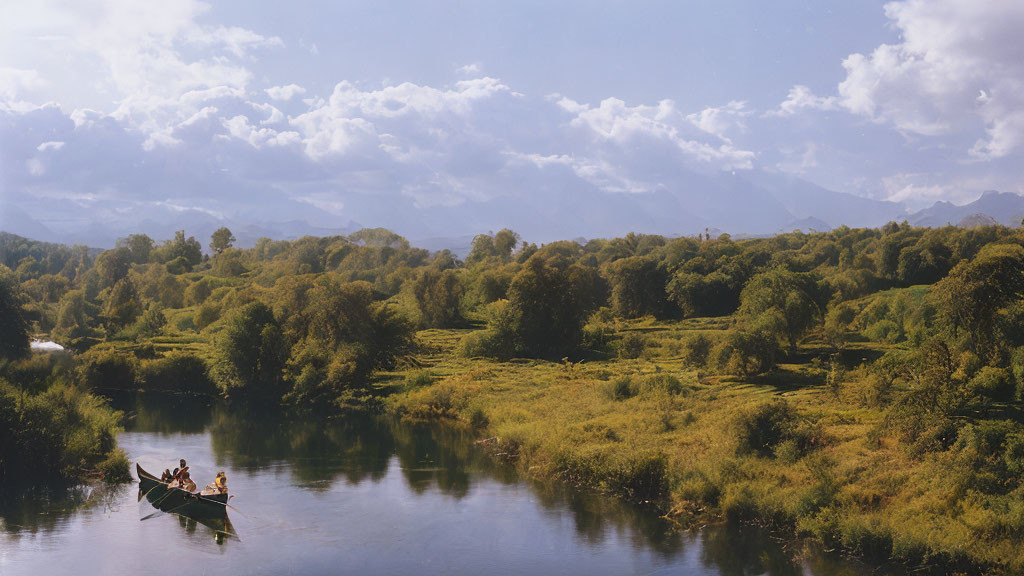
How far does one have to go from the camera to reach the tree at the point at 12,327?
5972 cm

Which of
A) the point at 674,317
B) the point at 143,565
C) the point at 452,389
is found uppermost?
the point at 674,317

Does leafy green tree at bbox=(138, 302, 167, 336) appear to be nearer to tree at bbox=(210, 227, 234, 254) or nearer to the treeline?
the treeline

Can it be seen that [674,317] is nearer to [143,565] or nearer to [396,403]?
[396,403]

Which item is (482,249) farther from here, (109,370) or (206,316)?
(109,370)

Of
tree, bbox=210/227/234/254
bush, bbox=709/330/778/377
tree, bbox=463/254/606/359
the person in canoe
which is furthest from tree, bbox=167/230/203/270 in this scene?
bush, bbox=709/330/778/377

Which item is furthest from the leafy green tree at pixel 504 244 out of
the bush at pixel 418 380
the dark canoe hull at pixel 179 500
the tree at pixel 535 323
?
the dark canoe hull at pixel 179 500

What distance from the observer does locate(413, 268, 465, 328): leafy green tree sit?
9756cm

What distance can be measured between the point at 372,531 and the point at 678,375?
27903 millimetres

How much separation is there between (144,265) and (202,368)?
9224 cm

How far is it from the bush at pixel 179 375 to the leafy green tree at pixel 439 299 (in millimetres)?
29911

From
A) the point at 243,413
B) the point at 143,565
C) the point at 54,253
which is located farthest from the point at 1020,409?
the point at 54,253

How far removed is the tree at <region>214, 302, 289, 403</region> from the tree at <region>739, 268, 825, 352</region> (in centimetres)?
3990

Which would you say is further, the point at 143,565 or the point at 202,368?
the point at 202,368

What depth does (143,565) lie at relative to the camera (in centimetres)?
3162
